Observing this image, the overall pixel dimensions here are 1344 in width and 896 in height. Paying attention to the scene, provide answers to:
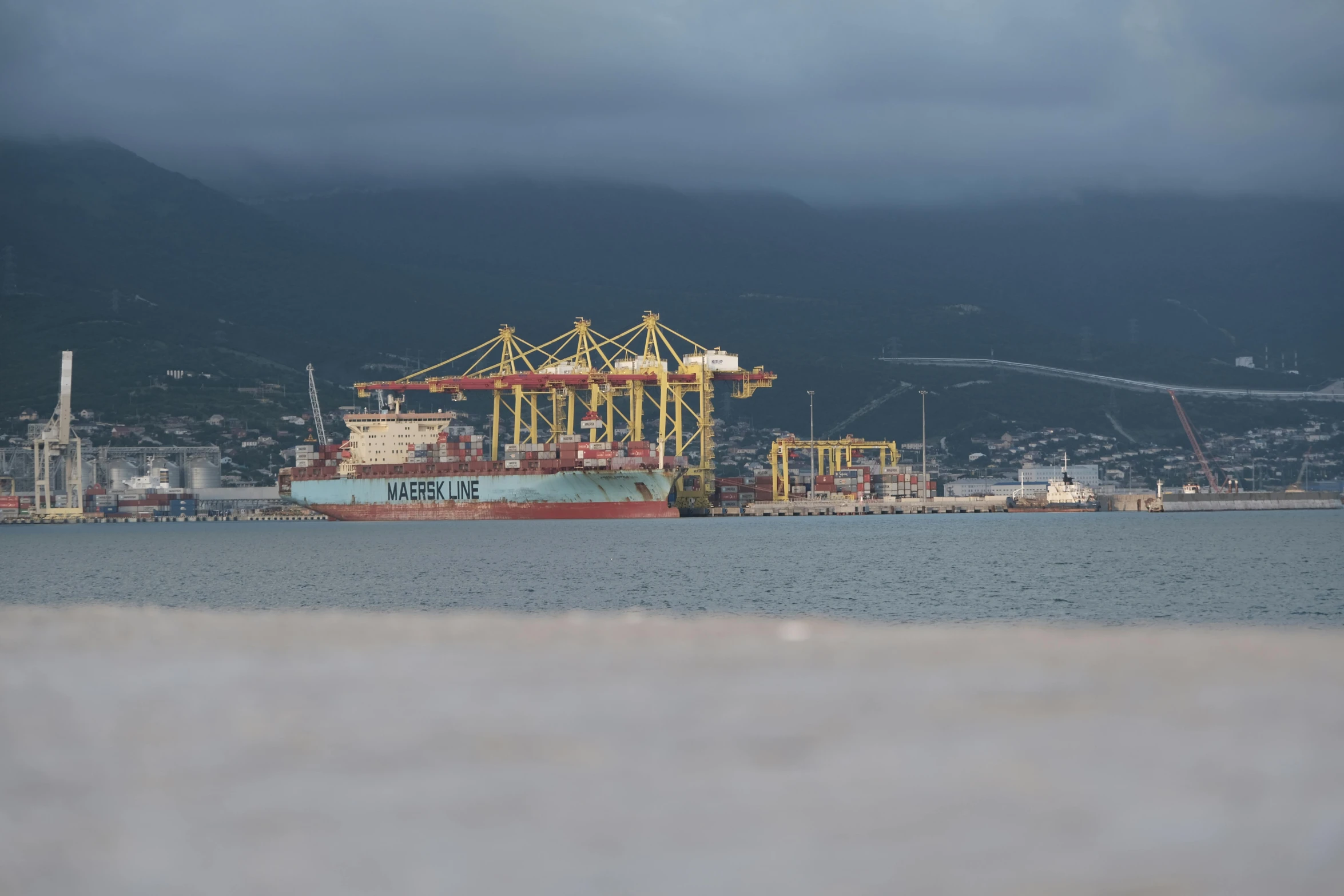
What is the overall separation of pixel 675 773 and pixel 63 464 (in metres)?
190

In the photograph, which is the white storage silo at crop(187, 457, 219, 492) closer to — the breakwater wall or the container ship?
the container ship

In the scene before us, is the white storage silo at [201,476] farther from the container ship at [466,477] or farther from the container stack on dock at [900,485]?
the container stack on dock at [900,485]

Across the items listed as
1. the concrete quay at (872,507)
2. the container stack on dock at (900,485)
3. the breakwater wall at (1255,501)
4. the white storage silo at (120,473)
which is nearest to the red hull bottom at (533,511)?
the concrete quay at (872,507)

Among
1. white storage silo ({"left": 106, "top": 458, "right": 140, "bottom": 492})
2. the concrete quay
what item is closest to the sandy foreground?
the concrete quay

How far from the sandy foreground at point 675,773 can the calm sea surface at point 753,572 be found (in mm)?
12166

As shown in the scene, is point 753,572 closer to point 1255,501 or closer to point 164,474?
point 1255,501

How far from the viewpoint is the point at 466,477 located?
118 meters

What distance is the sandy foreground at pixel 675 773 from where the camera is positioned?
866 centimetres

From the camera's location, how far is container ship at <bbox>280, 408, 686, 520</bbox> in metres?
113

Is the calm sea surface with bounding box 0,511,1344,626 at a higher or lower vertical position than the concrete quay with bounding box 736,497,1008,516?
lower

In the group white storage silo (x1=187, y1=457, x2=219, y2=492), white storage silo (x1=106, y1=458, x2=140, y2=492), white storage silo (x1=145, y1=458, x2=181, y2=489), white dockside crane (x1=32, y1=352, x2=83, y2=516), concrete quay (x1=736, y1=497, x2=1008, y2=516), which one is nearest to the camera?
concrete quay (x1=736, y1=497, x2=1008, y2=516)

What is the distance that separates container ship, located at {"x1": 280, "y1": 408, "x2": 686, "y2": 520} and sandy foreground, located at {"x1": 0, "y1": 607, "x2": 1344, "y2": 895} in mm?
93658

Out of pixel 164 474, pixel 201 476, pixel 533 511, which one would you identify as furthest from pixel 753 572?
pixel 164 474

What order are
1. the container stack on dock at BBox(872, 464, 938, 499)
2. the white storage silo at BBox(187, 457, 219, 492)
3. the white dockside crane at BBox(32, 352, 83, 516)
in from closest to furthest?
the container stack on dock at BBox(872, 464, 938, 499) < the white dockside crane at BBox(32, 352, 83, 516) < the white storage silo at BBox(187, 457, 219, 492)
